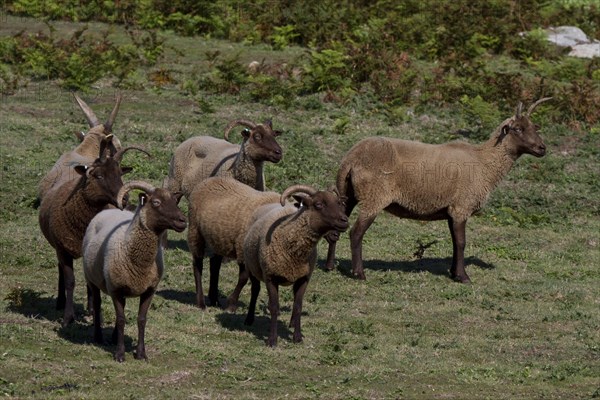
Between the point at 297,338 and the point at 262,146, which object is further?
the point at 262,146

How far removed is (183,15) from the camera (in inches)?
1318

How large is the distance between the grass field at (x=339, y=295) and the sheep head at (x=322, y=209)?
1414 mm

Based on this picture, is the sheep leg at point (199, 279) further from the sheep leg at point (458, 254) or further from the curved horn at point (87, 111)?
the sheep leg at point (458, 254)

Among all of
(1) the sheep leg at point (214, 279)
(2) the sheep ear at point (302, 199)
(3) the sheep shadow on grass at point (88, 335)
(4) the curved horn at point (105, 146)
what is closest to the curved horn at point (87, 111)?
(4) the curved horn at point (105, 146)

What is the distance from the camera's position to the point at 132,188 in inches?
513

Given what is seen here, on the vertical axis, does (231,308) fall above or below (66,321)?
below

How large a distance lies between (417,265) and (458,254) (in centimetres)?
102

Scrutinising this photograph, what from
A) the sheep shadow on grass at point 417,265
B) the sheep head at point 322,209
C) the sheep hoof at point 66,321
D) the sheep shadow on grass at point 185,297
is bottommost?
the sheep shadow on grass at point 417,265

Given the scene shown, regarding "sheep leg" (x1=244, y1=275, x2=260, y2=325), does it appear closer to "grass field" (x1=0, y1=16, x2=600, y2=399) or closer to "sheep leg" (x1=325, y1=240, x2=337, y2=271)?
"grass field" (x1=0, y1=16, x2=600, y2=399)

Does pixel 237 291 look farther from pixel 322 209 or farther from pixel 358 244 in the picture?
pixel 358 244

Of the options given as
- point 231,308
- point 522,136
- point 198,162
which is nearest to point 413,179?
point 522,136

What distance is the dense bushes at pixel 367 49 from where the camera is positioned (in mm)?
27969

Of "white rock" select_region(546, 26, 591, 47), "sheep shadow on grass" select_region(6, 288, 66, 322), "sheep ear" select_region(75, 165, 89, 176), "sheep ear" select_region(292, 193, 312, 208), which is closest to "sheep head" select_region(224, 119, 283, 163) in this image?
"sheep ear" select_region(292, 193, 312, 208)

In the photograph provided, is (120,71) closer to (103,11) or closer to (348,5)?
(103,11)
